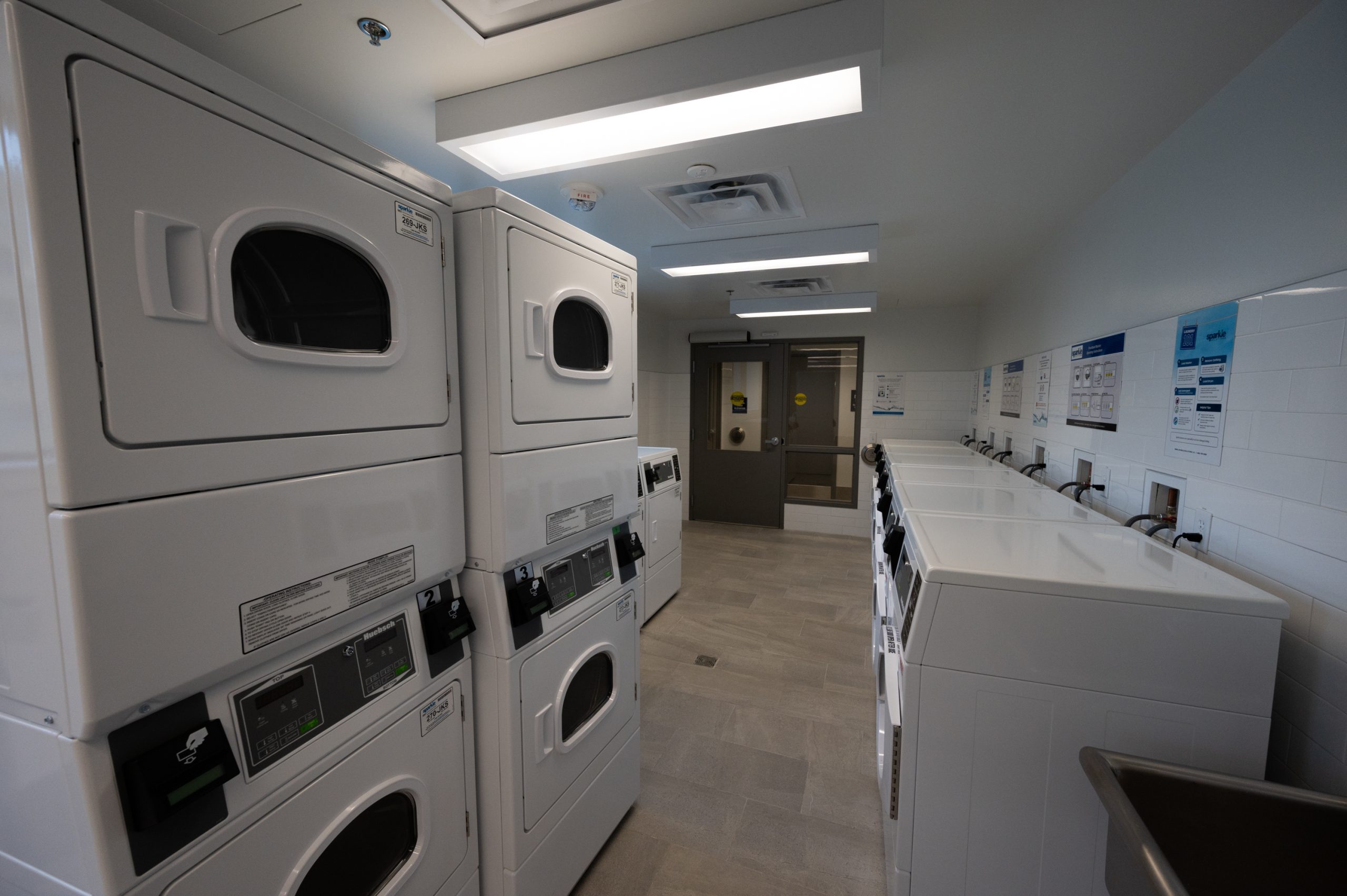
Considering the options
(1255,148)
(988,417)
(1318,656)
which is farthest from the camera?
(988,417)

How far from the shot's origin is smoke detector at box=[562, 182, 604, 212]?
2.26 metres

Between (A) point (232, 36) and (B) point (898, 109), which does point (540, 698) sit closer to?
(A) point (232, 36)

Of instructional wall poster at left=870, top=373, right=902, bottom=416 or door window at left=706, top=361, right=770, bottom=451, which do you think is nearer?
instructional wall poster at left=870, top=373, right=902, bottom=416

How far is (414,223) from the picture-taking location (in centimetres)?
111

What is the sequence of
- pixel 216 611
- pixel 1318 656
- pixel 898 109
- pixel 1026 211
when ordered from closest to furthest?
pixel 216 611 < pixel 1318 656 < pixel 898 109 < pixel 1026 211

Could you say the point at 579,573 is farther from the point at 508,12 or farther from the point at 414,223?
the point at 508,12

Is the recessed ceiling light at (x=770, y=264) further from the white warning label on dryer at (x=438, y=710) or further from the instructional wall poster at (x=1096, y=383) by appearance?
the white warning label on dryer at (x=438, y=710)

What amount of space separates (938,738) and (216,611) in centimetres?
136

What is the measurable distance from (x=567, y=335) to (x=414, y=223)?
1.58ft

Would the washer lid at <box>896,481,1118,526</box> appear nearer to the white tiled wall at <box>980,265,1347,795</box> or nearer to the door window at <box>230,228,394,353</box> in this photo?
the white tiled wall at <box>980,265,1347,795</box>

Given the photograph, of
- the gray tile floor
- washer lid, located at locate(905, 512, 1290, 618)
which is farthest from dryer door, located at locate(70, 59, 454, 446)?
the gray tile floor

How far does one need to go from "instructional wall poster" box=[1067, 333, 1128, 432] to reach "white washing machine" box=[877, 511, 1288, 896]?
111 cm

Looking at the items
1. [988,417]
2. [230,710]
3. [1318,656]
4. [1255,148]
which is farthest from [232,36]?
[988,417]

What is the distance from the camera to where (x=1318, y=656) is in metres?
1.08
